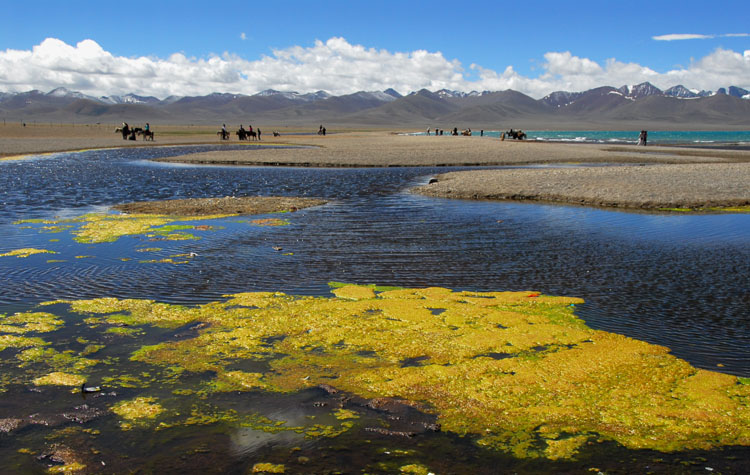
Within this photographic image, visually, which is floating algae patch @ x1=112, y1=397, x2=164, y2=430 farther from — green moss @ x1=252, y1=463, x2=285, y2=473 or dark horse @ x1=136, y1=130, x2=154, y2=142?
dark horse @ x1=136, y1=130, x2=154, y2=142

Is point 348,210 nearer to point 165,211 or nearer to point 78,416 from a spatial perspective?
point 165,211

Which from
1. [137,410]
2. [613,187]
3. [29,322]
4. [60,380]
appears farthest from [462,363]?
[613,187]

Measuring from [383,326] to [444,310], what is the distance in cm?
142

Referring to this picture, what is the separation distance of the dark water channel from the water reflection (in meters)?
0.04

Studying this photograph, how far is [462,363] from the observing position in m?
8.66

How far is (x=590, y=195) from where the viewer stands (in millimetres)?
25266

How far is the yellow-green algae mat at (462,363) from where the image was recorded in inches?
275

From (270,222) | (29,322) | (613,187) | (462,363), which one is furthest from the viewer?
(613,187)

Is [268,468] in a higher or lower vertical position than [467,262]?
lower

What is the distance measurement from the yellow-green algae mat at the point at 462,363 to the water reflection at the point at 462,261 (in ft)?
2.68

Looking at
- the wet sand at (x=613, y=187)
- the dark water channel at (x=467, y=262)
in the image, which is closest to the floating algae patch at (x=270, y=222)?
the dark water channel at (x=467, y=262)

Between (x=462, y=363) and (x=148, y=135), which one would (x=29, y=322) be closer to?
(x=462, y=363)

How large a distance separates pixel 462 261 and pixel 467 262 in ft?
0.47

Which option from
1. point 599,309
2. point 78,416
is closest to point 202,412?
point 78,416
